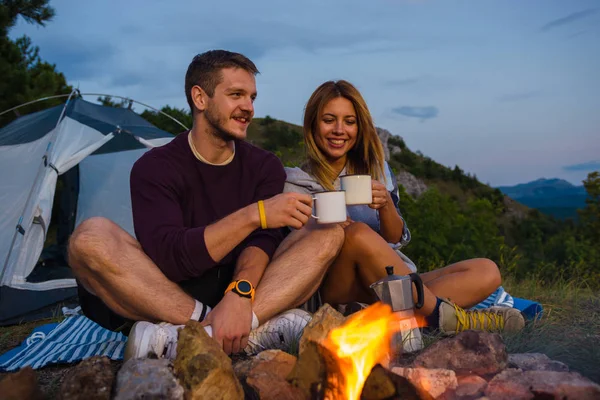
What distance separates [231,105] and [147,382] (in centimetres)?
162

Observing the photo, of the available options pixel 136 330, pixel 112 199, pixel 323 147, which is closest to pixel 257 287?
pixel 136 330

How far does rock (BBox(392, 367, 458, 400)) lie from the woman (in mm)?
950

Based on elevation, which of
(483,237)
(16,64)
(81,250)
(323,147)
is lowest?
(483,237)

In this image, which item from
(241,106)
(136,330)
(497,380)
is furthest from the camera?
(241,106)

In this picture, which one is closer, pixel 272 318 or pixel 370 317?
pixel 370 317

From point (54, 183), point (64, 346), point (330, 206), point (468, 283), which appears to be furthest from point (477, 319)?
point (54, 183)

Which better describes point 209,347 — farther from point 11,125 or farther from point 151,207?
point 11,125

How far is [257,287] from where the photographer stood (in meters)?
2.95

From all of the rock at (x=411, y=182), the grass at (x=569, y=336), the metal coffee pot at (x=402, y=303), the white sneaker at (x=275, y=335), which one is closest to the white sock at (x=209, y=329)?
the white sneaker at (x=275, y=335)

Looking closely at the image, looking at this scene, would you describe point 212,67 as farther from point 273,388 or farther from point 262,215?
point 273,388

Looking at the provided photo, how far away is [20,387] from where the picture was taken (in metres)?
2.14

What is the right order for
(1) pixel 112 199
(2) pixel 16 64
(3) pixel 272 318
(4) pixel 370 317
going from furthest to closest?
(2) pixel 16 64 → (1) pixel 112 199 → (3) pixel 272 318 → (4) pixel 370 317

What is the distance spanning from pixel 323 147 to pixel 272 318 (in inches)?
46.0

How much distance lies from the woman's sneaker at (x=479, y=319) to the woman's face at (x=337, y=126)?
45.1 inches
